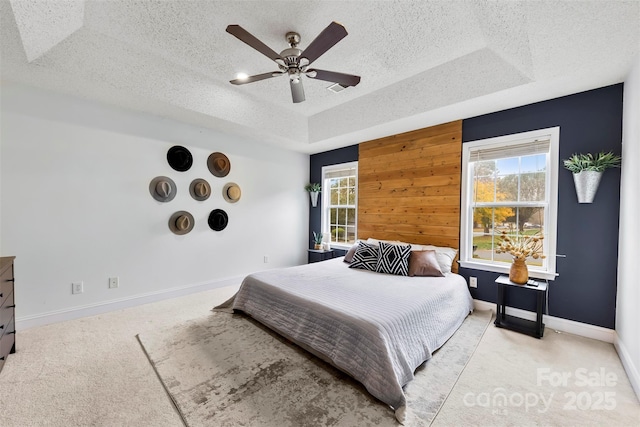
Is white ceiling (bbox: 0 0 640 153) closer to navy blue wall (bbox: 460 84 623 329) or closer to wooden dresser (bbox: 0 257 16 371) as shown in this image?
navy blue wall (bbox: 460 84 623 329)

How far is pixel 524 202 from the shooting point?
303cm

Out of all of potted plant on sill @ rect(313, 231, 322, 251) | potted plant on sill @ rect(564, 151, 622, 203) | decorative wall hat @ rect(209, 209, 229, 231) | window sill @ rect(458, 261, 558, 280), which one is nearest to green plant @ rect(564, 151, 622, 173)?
potted plant on sill @ rect(564, 151, 622, 203)

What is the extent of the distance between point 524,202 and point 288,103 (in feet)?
10.6

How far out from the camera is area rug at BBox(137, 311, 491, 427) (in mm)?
1604

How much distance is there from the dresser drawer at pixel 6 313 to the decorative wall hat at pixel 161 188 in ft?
5.26

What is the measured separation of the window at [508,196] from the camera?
2844 millimetres

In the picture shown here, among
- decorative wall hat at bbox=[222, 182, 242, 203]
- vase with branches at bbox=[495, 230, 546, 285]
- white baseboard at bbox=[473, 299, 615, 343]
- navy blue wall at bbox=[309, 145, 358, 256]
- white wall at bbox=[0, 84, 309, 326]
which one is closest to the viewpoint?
white baseboard at bbox=[473, 299, 615, 343]

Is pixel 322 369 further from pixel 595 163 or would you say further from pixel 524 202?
pixel 595 163

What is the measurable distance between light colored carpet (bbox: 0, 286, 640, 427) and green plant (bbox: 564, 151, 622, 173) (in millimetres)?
1644

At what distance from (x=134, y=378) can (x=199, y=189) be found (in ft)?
8.16

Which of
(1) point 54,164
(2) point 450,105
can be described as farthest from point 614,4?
(1) point 54,164

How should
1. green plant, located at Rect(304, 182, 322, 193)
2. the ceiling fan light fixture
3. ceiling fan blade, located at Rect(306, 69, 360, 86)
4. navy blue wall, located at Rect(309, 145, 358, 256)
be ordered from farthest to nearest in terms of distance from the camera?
green plant, located at Rect(304, 182, 322, 193) < navy blue wall, located at Rect(309, 145, 358, 256) < the ceiling fan light fixture < ceiling fan blade, located at Rect(306, 69, 360, 86)

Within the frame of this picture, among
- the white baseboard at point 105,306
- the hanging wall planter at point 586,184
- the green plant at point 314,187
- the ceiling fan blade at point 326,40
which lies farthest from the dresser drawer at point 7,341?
the hanging wall planter at point 586,184

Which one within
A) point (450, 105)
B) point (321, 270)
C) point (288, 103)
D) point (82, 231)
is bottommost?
point (321, 270)
